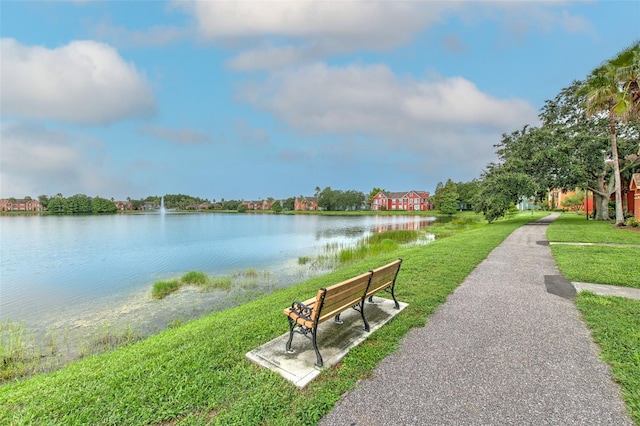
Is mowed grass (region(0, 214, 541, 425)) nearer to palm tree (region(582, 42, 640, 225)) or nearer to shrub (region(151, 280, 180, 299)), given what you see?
shrub (region(151, 280, 180, 299))

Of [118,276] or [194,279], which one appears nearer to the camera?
[194,279]

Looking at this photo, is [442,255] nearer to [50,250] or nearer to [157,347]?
[157,347]

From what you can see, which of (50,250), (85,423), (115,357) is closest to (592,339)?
(85,423)

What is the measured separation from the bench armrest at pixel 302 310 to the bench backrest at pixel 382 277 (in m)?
1.20

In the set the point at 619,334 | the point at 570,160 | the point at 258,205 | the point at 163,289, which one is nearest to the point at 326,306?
the point at 619,334

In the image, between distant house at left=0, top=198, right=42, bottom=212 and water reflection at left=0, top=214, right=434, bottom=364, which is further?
distant house at left=0, top=198, right=42, bottom=212

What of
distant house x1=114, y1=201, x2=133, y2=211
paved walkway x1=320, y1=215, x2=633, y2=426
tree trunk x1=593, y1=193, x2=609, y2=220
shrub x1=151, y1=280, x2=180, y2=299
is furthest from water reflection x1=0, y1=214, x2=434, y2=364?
distant house x1=114, y1=201, x2=133, y2=211

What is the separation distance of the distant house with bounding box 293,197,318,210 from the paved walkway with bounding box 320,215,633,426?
390 feet

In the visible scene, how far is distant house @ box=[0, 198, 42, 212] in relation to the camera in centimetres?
11188

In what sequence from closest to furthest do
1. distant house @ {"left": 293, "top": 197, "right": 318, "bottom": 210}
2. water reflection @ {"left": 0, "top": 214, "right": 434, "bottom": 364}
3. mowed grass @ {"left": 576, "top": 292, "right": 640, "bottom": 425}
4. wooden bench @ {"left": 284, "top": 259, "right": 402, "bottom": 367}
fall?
1. mowed grass @ {"left": 576, "top": 292, "right": 640, "bottom": 425}
2. wooden bench @ {"left": 284, "top": 259, "right": 402, "bottom": 367}
3. water reflection @ {"left": 0, "top": 214, "right": 434, "bottom": 364}
4. distant house @ {"left": 293, "top": 197, "right": 318, "bottom": 210}

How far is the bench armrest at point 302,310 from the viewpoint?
398 centimetres

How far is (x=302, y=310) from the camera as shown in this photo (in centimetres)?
409

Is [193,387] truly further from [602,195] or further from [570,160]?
[602,195]

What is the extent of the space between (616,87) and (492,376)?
2202cm
